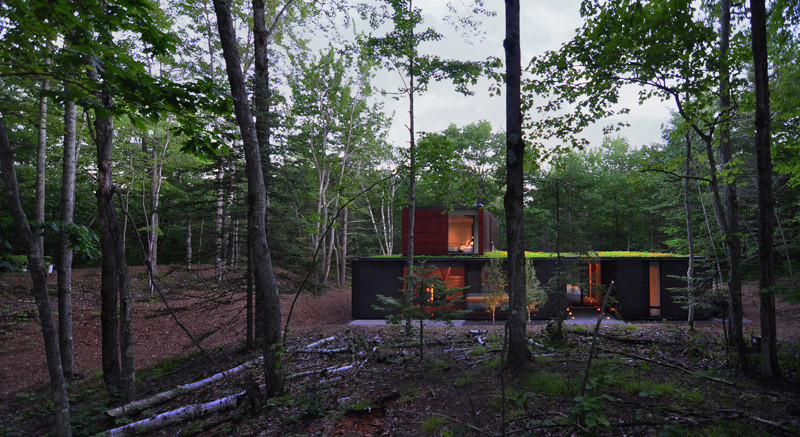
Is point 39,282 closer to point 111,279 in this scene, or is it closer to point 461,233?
point 111,279

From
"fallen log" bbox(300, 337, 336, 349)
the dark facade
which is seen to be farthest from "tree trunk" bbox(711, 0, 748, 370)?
the dark facade

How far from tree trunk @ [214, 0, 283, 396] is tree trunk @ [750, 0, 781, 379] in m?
6.60

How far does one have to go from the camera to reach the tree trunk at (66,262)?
296 inches

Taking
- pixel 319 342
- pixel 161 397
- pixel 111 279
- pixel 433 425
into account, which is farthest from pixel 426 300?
pixel 111 279

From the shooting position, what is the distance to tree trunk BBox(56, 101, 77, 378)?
7.52 metres

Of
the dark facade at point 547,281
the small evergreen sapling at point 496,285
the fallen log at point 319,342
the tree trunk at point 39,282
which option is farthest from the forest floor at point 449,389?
the dark facade at point 547,281

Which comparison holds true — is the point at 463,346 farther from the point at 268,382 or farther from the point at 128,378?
the point at 128,378

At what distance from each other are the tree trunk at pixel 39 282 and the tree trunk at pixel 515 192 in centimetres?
573

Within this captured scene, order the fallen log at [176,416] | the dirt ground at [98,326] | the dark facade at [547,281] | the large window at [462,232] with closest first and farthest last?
1. the fallen log at [176,416]
2. the dirt ground at [98,326]
3. the dark facade at [547,281]
4. the large window at [462,232]

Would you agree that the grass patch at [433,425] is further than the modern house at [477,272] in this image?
No

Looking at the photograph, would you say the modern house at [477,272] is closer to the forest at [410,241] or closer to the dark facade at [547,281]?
the dark facade at [547,281]

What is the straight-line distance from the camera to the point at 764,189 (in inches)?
170

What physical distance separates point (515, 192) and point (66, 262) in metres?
10.00

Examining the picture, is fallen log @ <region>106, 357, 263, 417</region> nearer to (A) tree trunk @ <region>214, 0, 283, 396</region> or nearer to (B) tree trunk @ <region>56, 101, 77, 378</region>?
(A) tree trunk @ <region>214, 0, 283, 396</region>
